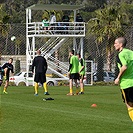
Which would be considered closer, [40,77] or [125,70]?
[125,70]

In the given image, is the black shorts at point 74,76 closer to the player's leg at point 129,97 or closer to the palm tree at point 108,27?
the player's leg at point 129,97

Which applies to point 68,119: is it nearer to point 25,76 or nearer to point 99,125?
point 99,125

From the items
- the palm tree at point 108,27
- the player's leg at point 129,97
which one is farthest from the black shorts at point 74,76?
the palm tree at point 108,27

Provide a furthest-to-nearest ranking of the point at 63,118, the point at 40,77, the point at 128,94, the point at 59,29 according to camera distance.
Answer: the point at 59,29
the point at 40,77
the point at 63,118
the point at 128,94

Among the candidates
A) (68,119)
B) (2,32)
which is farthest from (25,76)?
(68,119)

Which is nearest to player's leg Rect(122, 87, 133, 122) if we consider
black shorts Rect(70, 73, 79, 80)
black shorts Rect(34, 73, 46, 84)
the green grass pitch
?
the green grass pitch

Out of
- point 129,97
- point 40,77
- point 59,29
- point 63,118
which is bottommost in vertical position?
point 63,118

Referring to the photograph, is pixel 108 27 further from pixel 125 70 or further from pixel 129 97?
pixel 125 70

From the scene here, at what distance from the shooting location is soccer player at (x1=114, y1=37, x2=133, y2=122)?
42.0ft

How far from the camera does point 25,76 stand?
142 feet

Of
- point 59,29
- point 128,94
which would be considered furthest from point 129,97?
point 59,29

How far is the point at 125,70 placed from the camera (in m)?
12.8

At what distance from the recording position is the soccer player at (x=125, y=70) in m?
12.8

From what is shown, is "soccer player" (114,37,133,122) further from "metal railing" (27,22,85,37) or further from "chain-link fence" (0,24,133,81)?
"chain-link fence" (0,24,133,81)
